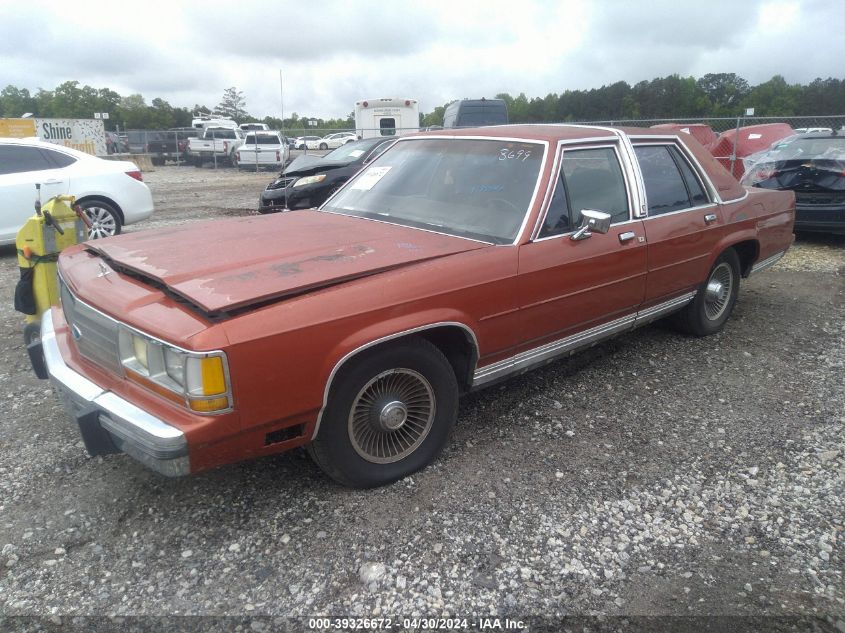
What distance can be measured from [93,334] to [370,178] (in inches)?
83.5

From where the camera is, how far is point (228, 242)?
340 cm

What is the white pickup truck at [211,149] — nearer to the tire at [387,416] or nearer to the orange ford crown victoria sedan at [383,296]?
the orange ford crown victoria sedan at [383,296]

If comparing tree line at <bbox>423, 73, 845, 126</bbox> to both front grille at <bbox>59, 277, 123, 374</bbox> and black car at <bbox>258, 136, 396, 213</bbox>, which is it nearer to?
black car at <bbox>258, 136, 396, 213</bbox>

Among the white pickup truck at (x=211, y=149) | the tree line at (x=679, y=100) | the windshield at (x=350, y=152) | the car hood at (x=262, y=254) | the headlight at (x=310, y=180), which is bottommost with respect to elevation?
the car hood at (x=262, y=254)

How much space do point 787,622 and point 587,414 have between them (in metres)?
1.68

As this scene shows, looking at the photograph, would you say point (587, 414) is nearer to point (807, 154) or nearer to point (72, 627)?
point (72, 627)

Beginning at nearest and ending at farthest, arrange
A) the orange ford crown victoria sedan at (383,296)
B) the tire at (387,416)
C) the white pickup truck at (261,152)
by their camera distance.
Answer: the orange ford crown victoria sedan at (383,296) < the tire at (387,416) < the white pickup truck at (261,152)

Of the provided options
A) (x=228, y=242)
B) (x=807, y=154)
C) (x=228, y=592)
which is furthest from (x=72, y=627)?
(x=807, y=154)

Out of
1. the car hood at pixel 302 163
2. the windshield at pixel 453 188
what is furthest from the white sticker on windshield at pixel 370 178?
the car hood at pixel 302 163

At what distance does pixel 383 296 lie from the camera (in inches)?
111

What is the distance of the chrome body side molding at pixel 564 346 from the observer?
136 inches

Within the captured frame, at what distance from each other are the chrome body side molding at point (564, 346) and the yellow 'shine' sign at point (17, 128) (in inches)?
815

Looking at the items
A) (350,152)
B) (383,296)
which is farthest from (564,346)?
(350,152)

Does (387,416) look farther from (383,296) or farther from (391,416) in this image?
(383,296)
